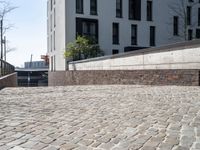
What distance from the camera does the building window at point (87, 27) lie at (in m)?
37.6

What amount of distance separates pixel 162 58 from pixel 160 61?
0.23 meters

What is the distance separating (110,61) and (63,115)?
14.5 metres

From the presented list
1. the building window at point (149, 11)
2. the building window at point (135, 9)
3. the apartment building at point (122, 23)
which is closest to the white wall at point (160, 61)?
the apartment building at point (122, 23)

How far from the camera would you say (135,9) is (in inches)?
1620

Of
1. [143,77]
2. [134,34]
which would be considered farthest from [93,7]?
[143,77]

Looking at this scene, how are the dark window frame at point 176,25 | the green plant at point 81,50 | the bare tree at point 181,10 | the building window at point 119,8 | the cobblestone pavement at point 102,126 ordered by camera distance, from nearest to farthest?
the cobblestone pavement at point 102,126
the green plant at point 81,50
the building window at point 119,8
the bare tree at point 181,10
the dark window frame at point 176,25

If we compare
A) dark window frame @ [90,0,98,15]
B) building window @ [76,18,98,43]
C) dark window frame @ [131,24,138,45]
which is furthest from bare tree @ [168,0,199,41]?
building window @ [76,18,98,43]

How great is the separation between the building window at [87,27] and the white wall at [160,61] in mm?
16328

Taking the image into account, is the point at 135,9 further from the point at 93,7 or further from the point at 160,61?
the point at 160,61

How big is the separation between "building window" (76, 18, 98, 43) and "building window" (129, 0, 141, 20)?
5.32 m

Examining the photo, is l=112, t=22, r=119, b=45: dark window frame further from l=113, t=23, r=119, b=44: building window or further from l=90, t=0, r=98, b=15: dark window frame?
l=90, t=0, r=98, b=15: dark window frame

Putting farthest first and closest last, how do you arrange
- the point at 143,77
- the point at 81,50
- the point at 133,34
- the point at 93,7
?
the point at 133,34, the point at 93,7, the point at 81,50, the point at 143,77

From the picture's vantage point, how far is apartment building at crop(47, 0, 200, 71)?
124 ft

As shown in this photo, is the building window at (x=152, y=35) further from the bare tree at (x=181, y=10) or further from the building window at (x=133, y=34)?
the bare tree at (x=181, y=10)
